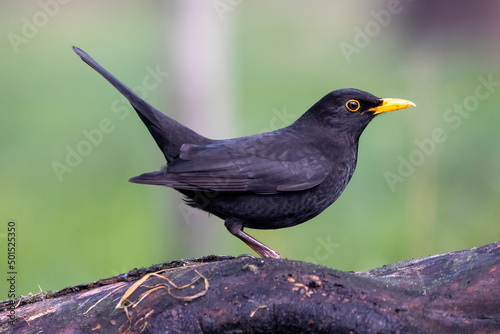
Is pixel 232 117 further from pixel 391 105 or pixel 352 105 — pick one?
pixel 391 105

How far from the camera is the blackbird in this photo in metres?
4.48

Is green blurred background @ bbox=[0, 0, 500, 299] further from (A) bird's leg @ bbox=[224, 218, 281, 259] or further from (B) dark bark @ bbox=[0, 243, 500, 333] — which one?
(B) dark bark @ bbox=[0, 243, 500, 333]

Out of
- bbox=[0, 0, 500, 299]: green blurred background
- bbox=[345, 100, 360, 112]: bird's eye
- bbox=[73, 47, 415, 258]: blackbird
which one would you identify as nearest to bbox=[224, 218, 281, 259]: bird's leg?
bbox=[73, 47, 415, 258]: blackbird

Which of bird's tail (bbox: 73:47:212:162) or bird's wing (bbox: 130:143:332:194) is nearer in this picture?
bird's wing (bbox: 130:143:332:194)

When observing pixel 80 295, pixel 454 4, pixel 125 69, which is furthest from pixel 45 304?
pixel 454 4


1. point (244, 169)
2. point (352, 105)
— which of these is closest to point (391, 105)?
point (352, 105)

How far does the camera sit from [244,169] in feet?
15.0

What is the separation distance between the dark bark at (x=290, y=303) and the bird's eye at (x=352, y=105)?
5.53 feet

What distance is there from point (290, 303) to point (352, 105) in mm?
2147

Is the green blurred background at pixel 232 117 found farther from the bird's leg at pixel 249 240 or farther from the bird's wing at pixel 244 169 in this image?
the bird's leg at pixel 249 240

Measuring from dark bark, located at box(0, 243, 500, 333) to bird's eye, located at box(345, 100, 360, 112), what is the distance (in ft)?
5.53

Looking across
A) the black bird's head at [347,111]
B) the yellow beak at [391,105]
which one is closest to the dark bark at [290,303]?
the yellow beak at [391,105]

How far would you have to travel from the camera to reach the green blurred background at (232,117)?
6531mm

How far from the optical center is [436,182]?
8539mm
